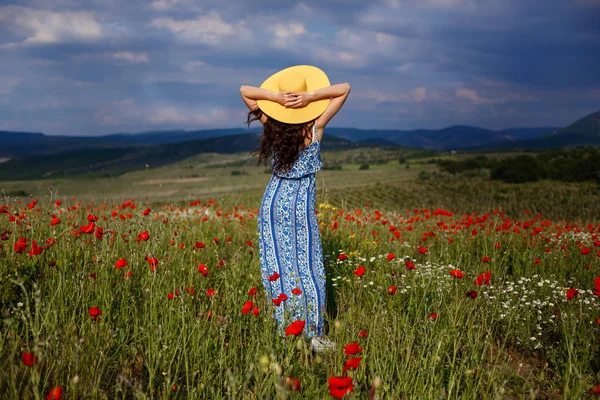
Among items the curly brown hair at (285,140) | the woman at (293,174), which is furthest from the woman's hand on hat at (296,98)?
the curly brown hair at (285,140)

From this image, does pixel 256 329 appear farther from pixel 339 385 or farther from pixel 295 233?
pixel 339 385

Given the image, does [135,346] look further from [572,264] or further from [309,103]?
[572,264]

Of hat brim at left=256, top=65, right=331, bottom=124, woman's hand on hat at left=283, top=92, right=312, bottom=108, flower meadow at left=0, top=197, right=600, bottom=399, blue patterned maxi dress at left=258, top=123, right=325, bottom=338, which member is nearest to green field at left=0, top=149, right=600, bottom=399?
flower meadow at left=0, top=197, right=600, bottom=399

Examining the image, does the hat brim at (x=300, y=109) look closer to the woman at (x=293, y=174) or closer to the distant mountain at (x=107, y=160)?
the woman at (x=293, y=174)

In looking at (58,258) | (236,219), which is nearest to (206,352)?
(58,258)

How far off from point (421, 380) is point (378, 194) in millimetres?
43265

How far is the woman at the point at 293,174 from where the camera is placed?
378 centimetres

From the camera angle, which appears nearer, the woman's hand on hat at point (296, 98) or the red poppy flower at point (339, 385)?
the red poppy flower at point (339, 385)

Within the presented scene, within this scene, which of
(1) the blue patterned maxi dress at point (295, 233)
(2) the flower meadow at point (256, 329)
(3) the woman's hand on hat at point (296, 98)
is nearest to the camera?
(2) the flower meadow at point (256, 329)

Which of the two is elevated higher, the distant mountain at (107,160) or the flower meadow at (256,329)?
the distant mountain at (107,160)

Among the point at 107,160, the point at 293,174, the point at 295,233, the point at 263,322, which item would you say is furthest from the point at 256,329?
the point at 107,160

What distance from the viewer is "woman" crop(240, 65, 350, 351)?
378 cm

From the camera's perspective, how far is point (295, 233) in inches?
152

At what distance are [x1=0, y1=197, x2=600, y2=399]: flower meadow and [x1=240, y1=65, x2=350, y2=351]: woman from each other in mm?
314
